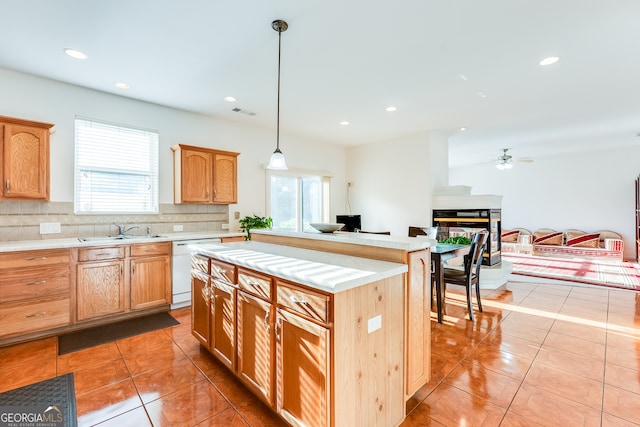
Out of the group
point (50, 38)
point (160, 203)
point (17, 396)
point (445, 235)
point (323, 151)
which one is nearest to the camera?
point (17, 396)

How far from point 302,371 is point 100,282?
2925 millimetres

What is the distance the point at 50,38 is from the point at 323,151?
15.1ft

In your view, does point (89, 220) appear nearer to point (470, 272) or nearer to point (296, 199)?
point (296, 199)

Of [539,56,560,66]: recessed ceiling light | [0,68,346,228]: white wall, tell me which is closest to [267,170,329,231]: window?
[0,68,346,228]: white wall

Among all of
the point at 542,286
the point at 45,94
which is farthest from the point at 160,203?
the point at 542,286

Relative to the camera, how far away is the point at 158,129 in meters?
4.16

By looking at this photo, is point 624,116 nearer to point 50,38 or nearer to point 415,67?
point 415,67

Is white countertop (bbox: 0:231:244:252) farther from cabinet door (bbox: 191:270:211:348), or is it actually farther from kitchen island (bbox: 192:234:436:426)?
kitchen island (bbox: 192:234:436:426)

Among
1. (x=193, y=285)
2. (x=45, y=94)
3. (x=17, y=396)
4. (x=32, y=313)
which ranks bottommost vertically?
(x=17, y=396)

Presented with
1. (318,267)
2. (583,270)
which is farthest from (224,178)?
(583,270)

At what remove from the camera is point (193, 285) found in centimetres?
272

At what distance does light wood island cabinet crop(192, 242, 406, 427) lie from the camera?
1407mm

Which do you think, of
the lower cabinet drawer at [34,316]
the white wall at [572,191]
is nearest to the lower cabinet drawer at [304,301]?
the lower cabinet drawer at [34,316]

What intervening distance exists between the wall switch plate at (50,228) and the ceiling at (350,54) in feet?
5.56
